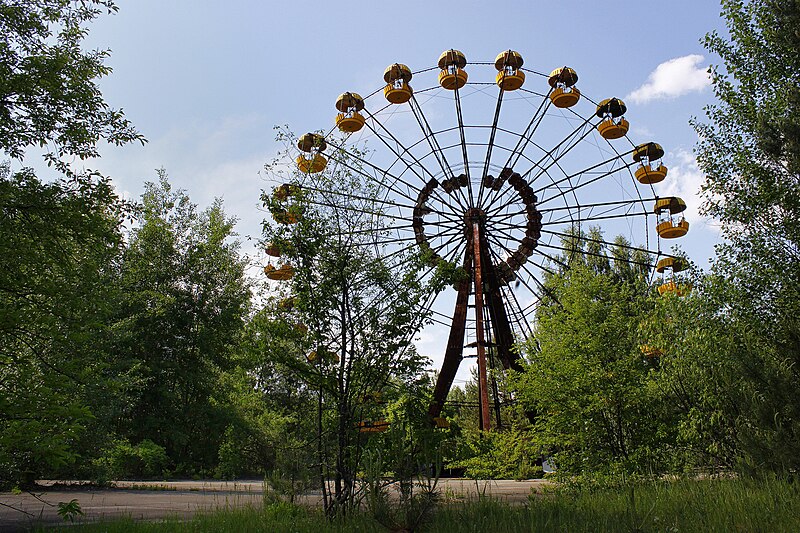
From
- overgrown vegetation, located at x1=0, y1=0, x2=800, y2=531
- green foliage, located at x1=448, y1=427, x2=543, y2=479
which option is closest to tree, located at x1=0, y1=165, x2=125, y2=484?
overgrown vegetation, located at x1=0, y1=0, x2=800, y2=531

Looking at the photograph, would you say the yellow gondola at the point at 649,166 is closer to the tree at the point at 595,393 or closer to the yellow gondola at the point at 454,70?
the yellow gondola at the point at 454,70

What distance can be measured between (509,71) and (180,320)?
50.4ft

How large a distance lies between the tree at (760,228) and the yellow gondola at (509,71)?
769 centimetres

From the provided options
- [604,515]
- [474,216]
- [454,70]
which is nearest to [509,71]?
[454,70]

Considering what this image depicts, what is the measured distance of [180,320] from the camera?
71.9ft

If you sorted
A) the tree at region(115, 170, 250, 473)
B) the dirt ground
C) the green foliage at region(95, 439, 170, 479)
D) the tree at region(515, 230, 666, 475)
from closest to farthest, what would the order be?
the dirt ground, the tree at region(515, 230, 666, 475), the green foliage at region(95, 439, 170, 479), the tree at region(115, 170, 250, 473)

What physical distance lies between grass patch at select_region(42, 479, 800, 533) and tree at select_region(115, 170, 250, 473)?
14.1m

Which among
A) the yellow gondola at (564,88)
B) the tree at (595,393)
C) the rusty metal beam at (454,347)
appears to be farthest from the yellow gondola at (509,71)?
the tree at (595,393)

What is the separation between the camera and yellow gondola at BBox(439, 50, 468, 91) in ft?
54.8

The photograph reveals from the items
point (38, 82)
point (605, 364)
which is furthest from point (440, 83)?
point (38, 82)

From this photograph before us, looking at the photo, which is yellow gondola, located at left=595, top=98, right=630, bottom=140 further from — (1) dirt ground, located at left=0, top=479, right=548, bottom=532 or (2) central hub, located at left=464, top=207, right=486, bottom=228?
(1) dirt ground, located at left=0, top=479, right=548, bottom=532

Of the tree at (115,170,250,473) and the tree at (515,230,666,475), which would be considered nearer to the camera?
the tree at (515,230,666,475)

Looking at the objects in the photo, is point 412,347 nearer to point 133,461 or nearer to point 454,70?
point 454,70

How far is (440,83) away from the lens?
16.9m
